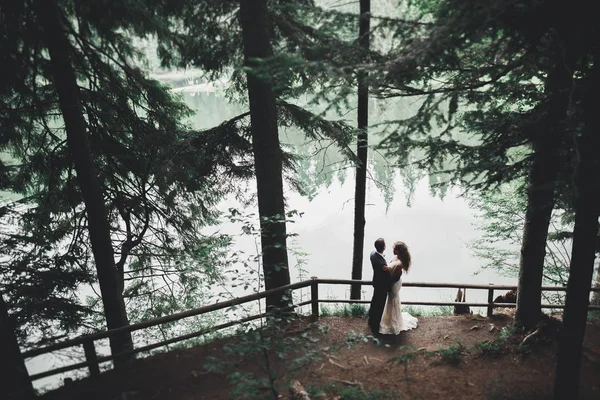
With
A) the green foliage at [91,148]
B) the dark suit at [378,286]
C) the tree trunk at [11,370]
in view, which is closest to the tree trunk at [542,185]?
the dark suit at [378,286]

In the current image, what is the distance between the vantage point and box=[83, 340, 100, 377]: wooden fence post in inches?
211

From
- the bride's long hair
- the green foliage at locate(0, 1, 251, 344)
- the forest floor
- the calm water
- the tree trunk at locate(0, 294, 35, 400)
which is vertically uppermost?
the green foliage at locate(0, 1, 251, 344)

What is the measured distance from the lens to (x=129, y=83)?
698 cm

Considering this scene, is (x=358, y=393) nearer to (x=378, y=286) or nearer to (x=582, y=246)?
(x=378, y=286)

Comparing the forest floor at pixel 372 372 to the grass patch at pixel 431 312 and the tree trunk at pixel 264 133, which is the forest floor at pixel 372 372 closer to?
the tree trunk at pixel 264 133

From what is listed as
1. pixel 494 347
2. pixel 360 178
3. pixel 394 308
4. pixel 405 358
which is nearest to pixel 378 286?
pixel 394 308

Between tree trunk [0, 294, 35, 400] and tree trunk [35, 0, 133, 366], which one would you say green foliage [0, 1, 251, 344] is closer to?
tree trunk [35, 0, 133, 366]

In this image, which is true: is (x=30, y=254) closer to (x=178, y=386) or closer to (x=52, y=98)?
(x=52, y=98)

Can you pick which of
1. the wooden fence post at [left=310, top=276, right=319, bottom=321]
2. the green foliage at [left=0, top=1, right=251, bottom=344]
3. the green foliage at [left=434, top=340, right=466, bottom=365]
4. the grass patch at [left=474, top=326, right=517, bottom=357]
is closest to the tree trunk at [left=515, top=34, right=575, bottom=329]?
the grass patch at [left=474, top=326, right=517, bottom=357]

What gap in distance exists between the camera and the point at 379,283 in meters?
6.50

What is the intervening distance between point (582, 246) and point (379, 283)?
3306 millimetres

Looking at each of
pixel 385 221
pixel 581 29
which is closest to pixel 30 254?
pixel 581 29

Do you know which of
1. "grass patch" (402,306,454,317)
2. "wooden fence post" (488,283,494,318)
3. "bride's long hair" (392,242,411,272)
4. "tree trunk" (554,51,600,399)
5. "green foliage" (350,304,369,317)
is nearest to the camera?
"tree trunk" (554,51,600,399)

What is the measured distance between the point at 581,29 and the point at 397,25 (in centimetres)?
185
